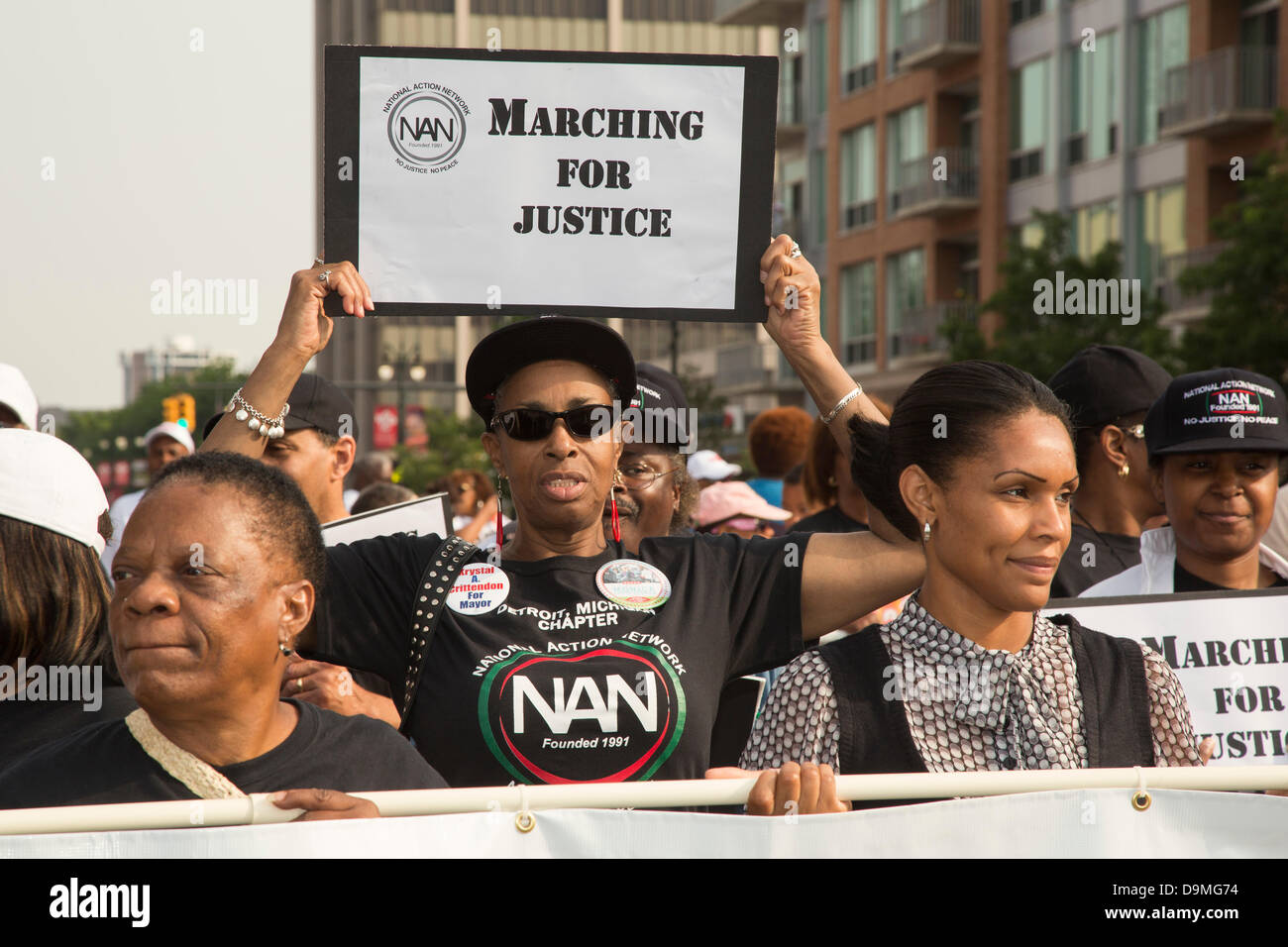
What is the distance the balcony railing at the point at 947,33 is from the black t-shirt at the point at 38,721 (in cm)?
3571

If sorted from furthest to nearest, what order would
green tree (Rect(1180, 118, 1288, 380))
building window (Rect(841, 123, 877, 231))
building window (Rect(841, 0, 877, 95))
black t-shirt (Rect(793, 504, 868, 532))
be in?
building window (Rect(841, 123, 877, 231)), building window (Rect(841, 0, 877, 95)), green tree (Rect(1180, 118, 1288, 380)), black t-shirt (Rect(793, 504, 868, 532))

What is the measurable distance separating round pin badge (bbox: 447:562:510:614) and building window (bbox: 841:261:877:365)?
125 ft

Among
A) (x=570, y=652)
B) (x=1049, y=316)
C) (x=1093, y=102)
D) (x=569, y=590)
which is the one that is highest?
(x=1093, y=102)

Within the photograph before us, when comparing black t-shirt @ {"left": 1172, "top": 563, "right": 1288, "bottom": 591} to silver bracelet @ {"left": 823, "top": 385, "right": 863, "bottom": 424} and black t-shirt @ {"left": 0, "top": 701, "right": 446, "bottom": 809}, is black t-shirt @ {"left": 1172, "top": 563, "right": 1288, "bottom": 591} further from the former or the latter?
black t-shirt @ {"left": 0, "top": 701, "right": 446, "bottom": 809}

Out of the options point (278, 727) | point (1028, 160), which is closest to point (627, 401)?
point (278, 727)

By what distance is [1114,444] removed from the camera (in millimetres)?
5141

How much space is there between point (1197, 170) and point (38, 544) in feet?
95.3

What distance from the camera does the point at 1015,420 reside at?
3180 millimetres

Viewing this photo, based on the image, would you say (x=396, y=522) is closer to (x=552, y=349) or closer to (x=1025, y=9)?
(x=552, y=349)

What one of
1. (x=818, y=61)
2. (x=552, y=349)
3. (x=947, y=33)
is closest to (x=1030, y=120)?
(x=947, y=33)

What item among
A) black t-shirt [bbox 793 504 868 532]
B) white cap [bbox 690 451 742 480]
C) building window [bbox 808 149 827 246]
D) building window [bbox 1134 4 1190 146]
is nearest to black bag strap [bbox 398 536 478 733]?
black t-shirt [bbox 793 504 868 532]

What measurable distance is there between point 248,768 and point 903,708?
127 cm

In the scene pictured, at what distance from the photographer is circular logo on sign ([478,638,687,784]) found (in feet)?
11.1
